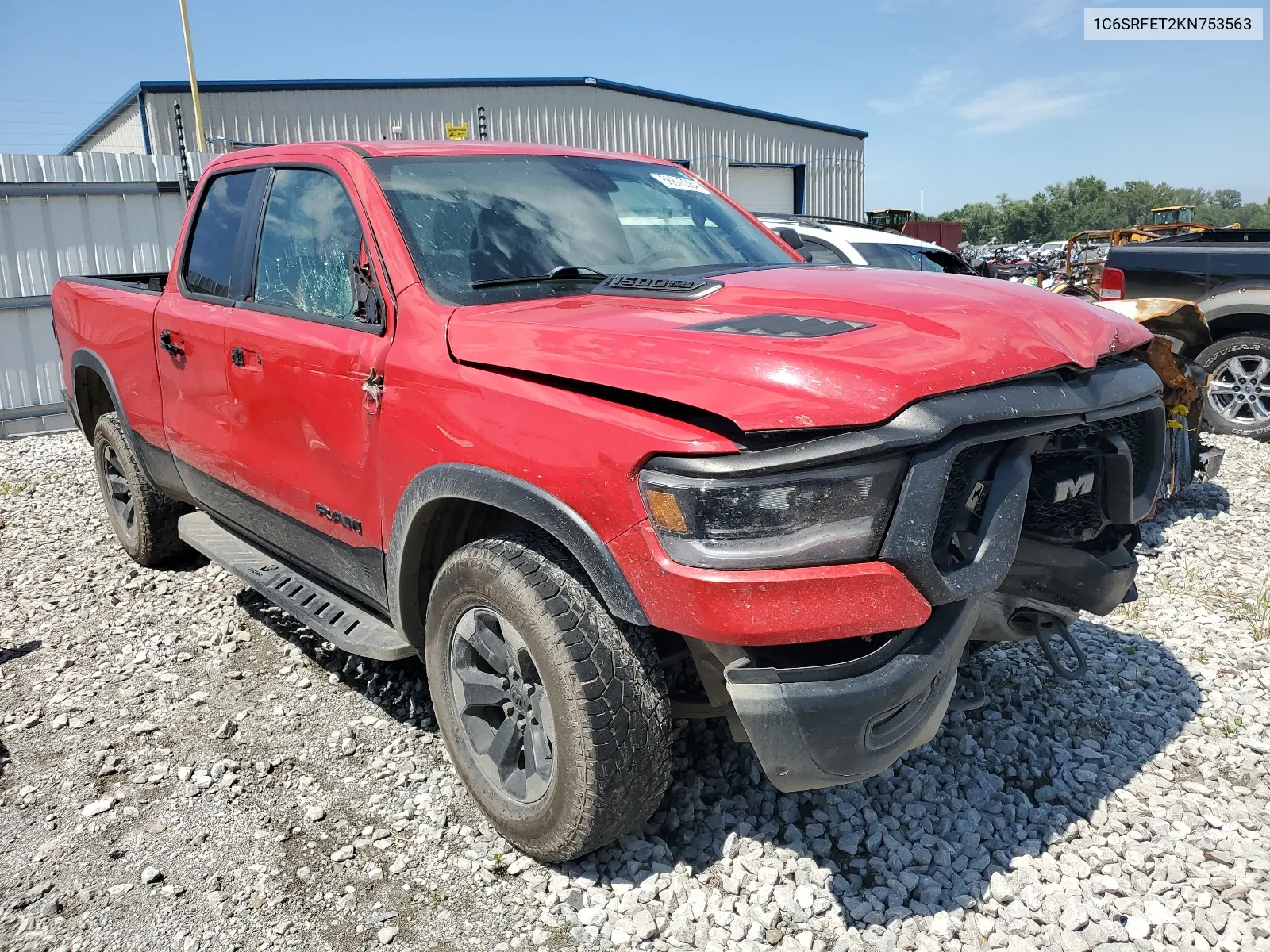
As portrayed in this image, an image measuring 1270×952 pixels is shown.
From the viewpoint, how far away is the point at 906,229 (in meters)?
29.2

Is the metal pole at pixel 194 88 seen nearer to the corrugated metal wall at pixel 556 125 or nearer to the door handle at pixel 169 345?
the corrugated metal wall at pixel 556 125

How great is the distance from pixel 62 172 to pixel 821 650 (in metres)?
10.4

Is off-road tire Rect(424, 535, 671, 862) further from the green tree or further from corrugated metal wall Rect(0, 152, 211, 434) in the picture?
the green tree

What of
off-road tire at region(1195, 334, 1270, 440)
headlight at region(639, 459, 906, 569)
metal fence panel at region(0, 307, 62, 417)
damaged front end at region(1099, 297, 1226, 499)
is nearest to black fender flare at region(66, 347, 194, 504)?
headlight at region(639, 459, 906, 569)

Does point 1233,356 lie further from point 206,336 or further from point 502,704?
point 206,336

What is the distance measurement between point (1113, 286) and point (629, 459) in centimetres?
687

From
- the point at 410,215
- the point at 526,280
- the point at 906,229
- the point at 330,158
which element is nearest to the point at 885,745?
the point at 526,280

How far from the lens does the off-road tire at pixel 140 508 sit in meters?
4.72

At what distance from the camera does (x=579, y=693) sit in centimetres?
220

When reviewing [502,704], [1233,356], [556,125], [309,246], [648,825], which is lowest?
[648,825]

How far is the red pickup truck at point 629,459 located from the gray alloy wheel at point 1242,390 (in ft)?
17.7

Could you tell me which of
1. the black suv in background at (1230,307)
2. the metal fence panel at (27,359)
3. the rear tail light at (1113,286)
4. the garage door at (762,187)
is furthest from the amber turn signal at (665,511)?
the garage door at (762,187)

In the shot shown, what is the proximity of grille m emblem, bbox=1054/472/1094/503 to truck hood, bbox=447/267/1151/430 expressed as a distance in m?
0.30

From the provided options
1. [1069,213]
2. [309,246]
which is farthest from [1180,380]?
[1069,213]
